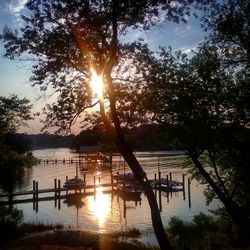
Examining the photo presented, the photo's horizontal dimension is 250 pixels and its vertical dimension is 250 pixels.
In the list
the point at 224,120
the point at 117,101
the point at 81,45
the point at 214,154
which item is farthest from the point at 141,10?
the point at 214,154

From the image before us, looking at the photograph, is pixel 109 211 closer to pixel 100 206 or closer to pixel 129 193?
pixel 100 206

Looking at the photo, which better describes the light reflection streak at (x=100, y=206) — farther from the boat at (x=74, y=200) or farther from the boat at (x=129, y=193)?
the boat at (x=129, y=193)

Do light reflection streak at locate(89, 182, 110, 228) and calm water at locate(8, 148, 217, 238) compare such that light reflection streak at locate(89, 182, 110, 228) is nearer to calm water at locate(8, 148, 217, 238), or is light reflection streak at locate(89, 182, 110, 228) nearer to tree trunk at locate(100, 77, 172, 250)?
calm water at locate(8, 148, 217, 238)

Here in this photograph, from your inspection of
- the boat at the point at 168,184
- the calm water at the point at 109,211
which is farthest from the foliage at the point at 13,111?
the boat at the point at 168,184

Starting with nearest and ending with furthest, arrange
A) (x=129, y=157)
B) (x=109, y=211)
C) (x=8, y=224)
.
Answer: (x=129, y=157) → (x=8, y=224) → (x=109, y=211)

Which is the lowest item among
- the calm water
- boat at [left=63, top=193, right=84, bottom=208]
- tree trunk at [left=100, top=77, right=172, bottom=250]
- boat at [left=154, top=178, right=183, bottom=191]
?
the calm water

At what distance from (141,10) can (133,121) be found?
4790 millimetres

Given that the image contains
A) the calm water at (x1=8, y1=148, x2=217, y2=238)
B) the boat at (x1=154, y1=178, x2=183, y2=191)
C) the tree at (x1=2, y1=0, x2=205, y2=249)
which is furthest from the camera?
the boat at (x1=154, y1=178, x2=183, y2=191)

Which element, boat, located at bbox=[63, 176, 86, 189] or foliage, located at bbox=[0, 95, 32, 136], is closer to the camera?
foliage, located at bbox=[0, 95, 32, 136]

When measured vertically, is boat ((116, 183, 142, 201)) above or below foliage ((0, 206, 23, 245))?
below

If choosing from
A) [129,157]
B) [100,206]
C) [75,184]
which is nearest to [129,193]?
[100,206]

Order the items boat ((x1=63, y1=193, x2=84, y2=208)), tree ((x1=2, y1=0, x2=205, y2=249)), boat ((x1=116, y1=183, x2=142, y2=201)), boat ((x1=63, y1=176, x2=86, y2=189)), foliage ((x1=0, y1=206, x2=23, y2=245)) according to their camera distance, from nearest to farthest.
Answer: tree ((x1=2, y1=0, x2=205, y2=249)) → foliage ((x1=0, y1=206, x2=23, y2=245)) → boat ((x1=63, y1=193, x2=84, y2=208)) → boat ((x1=116, y1=183, x2=142, y2=201)) → boat ((x1=63, y1=176, x2=86, y2=189))

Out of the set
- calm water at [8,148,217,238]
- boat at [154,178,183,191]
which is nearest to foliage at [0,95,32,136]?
calm water at [8,148,217,238]

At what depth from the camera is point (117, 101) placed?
52.2 ft
